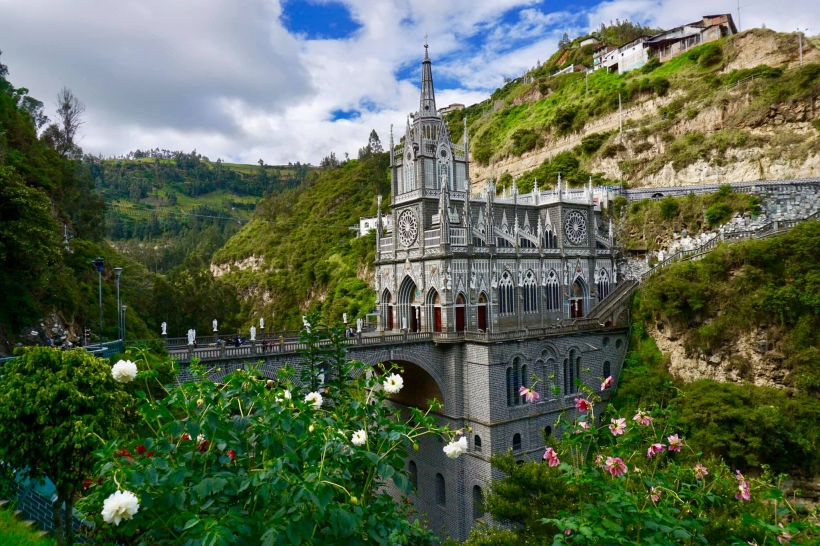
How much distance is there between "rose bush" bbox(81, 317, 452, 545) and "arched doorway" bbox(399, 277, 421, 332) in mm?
25478

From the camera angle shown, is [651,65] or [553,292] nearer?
[553,292]

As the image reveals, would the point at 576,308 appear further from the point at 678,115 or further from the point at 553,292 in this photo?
the point at 678,115

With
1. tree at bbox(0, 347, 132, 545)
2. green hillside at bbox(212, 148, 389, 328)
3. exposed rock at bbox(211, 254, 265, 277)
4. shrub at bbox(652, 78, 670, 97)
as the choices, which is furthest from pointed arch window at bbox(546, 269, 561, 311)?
exposed rock at bbox(211, 254, 265, 277)

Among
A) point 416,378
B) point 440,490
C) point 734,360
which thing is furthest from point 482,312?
point 734,360

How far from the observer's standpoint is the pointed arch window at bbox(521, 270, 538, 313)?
3412 cm

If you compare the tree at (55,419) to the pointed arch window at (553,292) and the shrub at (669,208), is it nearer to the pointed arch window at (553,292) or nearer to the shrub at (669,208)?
the pointed arch window at (553,292)

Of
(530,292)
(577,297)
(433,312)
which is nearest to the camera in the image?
(433,312)

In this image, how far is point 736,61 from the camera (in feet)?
174

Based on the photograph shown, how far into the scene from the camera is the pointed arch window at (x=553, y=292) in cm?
3541

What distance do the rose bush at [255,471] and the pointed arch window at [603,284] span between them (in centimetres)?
3398

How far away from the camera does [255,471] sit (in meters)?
5.64

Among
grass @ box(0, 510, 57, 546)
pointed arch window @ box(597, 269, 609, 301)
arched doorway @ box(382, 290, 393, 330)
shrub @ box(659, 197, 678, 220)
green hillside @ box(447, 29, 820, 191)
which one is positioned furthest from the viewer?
green hillside @ box(447, 29, 820, 191)

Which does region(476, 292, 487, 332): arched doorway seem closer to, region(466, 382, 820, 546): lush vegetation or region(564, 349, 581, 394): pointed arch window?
region(564, 349, 581, 394): pointed arch window

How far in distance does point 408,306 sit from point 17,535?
27612 mm
